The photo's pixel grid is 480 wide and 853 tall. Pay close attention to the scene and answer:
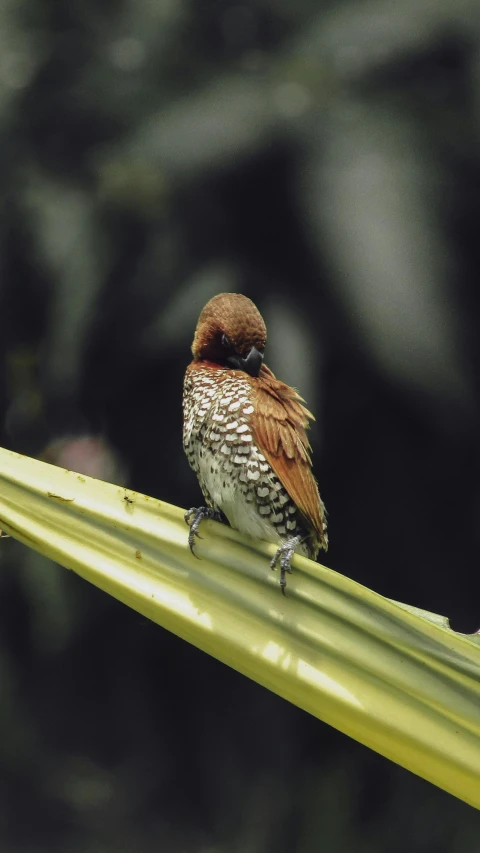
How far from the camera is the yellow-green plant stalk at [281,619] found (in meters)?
0.95

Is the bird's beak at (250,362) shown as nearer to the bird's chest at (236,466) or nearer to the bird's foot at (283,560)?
the bird's chest at (236,466)

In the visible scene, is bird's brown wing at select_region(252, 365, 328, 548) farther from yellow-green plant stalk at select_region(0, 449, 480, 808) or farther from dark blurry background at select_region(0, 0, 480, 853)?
dark blurry background at select_region(0, 0, 480, 853)

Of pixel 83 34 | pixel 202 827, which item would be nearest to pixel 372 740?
pixel 202 827

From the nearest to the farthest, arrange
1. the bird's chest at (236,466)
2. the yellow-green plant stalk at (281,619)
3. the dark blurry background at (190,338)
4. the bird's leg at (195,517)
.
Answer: the yellow-green plant stalk at (281,619), the bird's leg at (195,517), the bird's chest at (236,466), the dark blurry background at (190,338)

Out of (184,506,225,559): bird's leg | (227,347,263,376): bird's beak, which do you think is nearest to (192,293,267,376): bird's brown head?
(227,347,263,376): bird's beak

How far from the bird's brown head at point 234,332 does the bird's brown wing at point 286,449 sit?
49 millimetres

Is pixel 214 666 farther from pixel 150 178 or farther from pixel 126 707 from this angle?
pixel 150 178

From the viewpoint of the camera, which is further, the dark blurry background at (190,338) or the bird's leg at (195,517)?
the dark blurry background at (190,338)

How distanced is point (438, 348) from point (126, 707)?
1.14 meters

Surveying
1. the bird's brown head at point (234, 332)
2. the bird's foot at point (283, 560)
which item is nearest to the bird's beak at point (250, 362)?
the bird's brown head at point (234, 332)

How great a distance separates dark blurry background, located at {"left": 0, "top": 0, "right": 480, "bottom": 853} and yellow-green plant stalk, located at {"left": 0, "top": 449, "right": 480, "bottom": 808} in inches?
29.9

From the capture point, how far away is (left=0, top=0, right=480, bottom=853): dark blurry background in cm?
177

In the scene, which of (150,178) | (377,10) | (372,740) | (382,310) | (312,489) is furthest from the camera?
(150,178)

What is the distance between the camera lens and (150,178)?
76.0 inches
